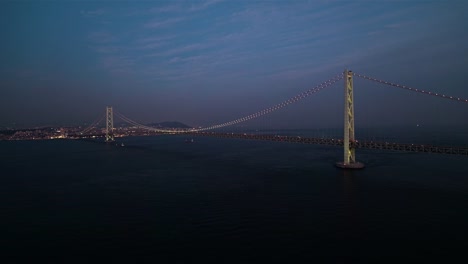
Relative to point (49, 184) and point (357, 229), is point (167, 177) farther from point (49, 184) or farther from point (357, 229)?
point (357, 229)

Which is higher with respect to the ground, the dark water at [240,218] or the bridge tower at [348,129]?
the bridge tower at [348,129]

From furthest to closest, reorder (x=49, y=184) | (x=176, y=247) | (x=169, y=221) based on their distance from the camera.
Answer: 1. (x=49, y=184)
2. (x=169, y=221)
3. (x=176, y=247)

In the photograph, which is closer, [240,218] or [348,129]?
[240,218]

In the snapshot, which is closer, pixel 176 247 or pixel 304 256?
pixel 304 256

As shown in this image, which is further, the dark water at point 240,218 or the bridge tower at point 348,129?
the bridge tower at point 348,129

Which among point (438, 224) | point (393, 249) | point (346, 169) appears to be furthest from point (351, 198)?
point (346, 169)

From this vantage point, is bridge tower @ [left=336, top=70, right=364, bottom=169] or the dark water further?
bridge tower @ [left=336, top=70, right=364, bottom=169]

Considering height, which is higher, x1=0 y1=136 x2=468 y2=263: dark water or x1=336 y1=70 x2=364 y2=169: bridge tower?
x1=336 y1=70 x2=364 y2=169: bridge tower

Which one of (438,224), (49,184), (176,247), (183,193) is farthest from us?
(49,184)
